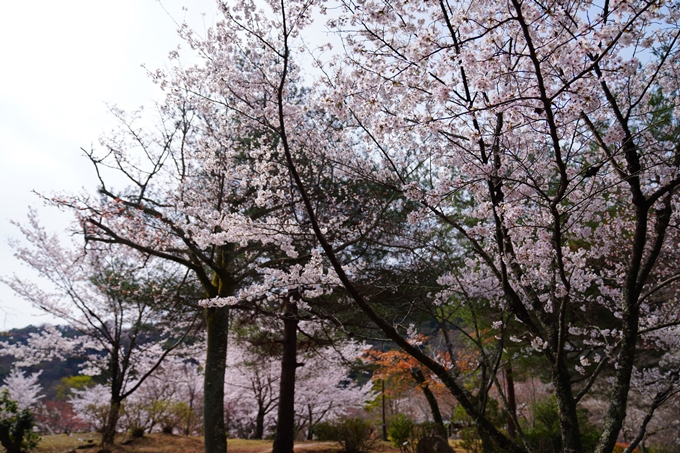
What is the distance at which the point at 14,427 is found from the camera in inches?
317

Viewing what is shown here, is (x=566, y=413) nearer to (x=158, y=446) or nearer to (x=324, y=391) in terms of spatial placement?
(x=158, y=446)

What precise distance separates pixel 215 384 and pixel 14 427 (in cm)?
438

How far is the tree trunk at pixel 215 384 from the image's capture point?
6752 millimetres

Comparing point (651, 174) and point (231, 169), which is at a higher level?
point (231, 169)

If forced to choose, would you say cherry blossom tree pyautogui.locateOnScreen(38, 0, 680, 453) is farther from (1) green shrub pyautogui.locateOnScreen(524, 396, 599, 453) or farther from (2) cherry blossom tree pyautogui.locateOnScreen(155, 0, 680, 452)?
(1) green shrub pyautogui.locateOnScreen(524, 396, 599, 453)

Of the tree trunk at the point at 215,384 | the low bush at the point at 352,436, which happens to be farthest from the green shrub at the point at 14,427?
the low bush at the point at 352,436

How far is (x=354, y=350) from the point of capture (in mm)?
14906

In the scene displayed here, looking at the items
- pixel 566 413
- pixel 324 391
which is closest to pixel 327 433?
pixel 324 391

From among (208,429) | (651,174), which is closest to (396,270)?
(208,429)

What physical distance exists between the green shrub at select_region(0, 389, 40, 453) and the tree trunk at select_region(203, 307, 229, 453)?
4045mm

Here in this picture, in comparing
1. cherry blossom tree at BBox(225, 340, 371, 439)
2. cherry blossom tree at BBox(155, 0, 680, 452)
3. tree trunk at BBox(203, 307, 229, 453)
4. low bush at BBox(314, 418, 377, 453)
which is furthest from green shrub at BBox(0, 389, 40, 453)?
cherry blossom tree at BBox(155, 0, 680, 452)

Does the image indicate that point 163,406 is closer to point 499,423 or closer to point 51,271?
point 51,271

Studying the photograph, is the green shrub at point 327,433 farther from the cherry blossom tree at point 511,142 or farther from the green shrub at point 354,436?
the cherry blossom tree at point 511,142

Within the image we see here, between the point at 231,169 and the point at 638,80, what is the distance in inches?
216
